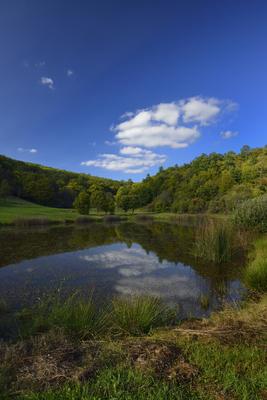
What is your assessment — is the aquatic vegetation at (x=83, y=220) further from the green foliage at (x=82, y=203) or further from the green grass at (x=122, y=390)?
the green grass at (x=122, y=390)

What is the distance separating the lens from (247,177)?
7238 centimetres

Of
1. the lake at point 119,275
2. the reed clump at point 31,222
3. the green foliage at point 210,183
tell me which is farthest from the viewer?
the green foliage at point 210,183

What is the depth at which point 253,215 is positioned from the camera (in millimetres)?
17281

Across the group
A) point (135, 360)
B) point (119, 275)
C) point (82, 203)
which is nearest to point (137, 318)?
point (135, 360)

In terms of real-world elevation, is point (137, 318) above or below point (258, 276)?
below

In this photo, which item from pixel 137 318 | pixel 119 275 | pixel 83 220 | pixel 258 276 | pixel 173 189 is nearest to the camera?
pixel 137 318

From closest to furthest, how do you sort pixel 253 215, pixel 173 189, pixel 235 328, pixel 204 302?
1. pixel 235 328
2. pixel 204 302
3. pixel 253 215
4. pixel 173 189

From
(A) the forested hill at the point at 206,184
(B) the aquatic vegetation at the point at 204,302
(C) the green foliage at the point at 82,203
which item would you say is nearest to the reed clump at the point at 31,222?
(C) the green foliage at the point at 82,203

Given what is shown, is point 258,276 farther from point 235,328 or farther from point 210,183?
point 210,183

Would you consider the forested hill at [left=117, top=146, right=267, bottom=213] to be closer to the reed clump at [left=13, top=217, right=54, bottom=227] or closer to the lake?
the reed clump at [left=13, top=217, right=54, bottom=227]

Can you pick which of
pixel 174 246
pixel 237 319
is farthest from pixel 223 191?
pixel 237 319

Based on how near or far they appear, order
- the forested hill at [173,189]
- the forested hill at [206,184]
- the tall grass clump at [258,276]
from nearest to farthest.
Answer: the tall grass clump at [258,276] → the forested hill at [173,189] → the forested hill at [206,184]

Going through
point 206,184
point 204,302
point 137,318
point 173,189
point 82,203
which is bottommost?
point 204,302

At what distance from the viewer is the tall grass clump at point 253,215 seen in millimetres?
16922
